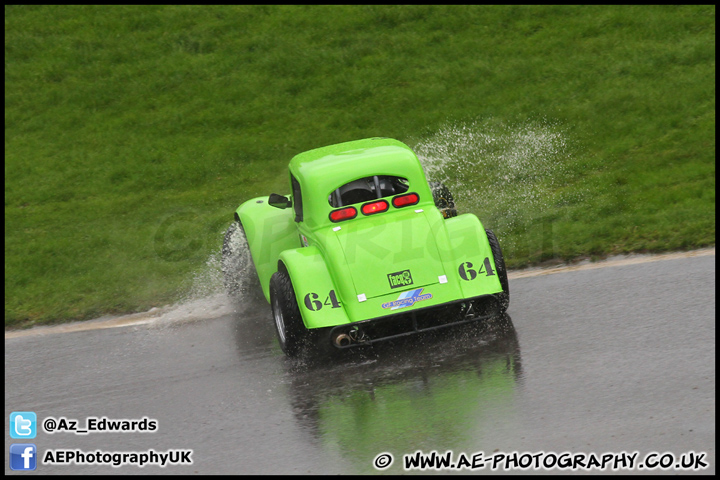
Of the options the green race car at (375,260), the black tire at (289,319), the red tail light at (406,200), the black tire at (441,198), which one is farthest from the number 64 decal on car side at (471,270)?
the black tire at (441,198)

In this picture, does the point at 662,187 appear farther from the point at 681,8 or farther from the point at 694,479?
the point at 681,8

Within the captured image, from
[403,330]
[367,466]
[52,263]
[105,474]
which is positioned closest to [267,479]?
[367,466]

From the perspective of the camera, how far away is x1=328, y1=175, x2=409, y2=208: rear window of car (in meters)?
Answer: 8.87

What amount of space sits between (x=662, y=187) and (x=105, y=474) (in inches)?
348

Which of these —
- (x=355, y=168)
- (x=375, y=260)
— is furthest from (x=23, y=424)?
(x=355, y=168)

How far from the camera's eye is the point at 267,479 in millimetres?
5934

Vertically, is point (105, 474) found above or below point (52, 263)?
below

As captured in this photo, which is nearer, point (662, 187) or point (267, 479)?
point (267, 479)

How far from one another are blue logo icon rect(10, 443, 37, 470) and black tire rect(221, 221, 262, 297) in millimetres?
3913

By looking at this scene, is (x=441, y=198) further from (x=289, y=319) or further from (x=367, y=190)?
(x=289, y=319)

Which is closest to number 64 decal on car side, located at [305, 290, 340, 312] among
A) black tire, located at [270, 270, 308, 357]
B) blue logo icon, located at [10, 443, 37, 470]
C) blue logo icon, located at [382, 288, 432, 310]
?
black tire, located at [270, 270, 308, 357]

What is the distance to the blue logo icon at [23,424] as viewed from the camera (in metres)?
7.22

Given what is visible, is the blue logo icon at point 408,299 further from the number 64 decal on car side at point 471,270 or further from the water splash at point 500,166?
the water splash at point 500,166

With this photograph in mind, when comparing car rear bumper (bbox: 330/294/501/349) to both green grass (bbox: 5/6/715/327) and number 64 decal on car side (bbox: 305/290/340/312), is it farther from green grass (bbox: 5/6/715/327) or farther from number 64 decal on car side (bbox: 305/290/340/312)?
green grass (bbox: 5/6/715/327)
